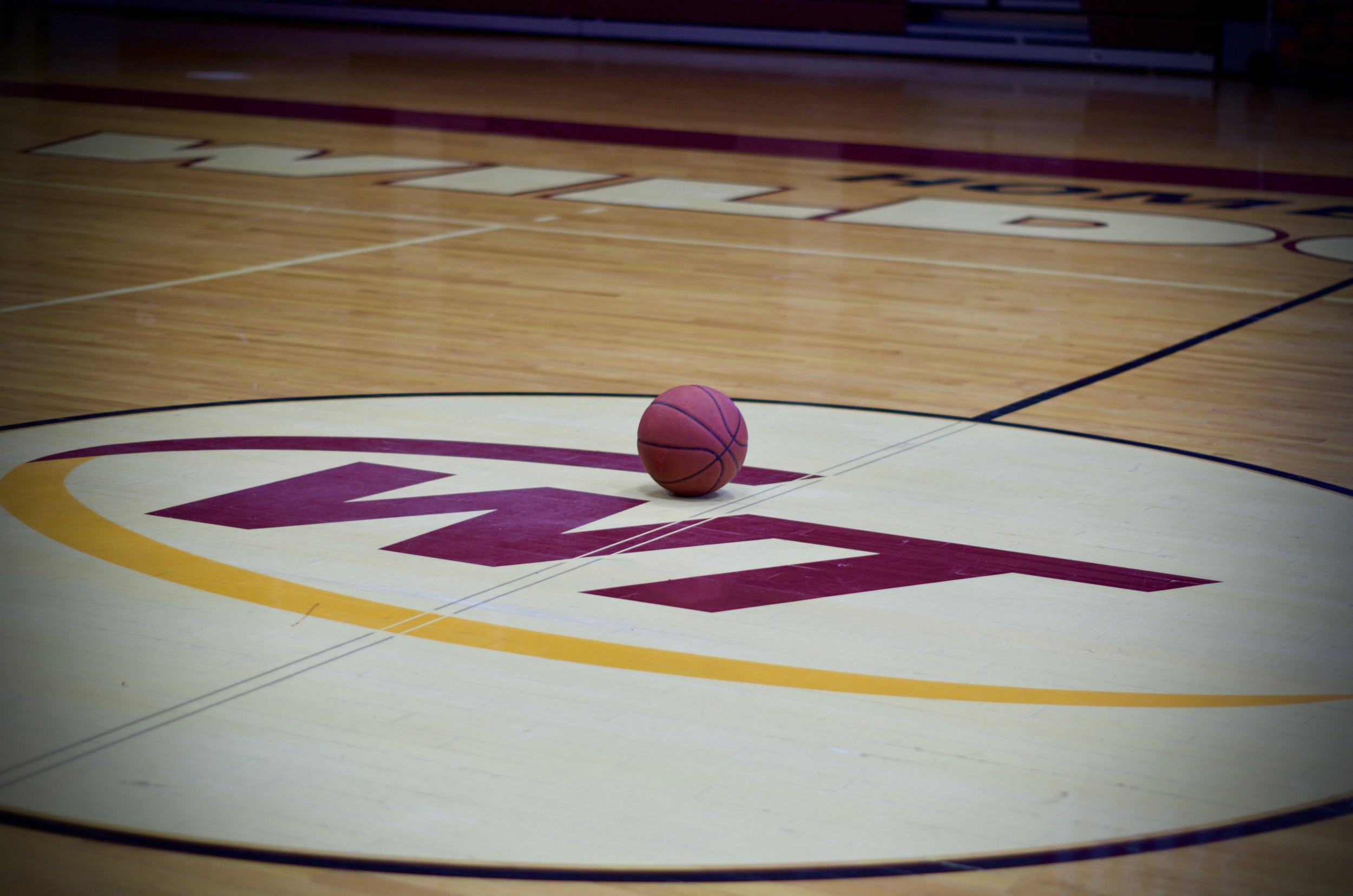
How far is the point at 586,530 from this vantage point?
4.17m

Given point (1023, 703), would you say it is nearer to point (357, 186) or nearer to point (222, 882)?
point (222, 882)

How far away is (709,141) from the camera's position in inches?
514

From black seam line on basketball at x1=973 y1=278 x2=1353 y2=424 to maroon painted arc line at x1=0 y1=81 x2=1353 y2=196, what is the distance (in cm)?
359

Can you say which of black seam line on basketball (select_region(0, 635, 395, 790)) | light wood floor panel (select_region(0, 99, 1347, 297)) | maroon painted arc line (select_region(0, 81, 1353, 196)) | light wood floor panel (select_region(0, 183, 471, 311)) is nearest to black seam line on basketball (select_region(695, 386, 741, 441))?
black seam line on basketball (select_region(0, 635, 395, 790))

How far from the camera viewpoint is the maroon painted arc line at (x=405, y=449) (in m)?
4.75

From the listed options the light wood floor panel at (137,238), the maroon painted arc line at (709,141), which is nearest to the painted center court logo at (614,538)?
the light wood floor panel at (137,238)

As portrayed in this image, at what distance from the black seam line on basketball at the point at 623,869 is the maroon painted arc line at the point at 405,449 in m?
2.19

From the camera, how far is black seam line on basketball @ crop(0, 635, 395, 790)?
9.08ft

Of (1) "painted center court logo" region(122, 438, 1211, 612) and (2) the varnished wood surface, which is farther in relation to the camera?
(1) "painted center court logo" region(122, 438, 1211, 612)

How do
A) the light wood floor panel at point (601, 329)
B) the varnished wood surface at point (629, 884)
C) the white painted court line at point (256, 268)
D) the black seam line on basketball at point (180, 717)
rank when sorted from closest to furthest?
the varnished wood surface at point (629, 884) → the black seam line on basketball at point (180, 717) → the light wood floor panel at point (601, 329) → the white painted court line at point (256, 268)

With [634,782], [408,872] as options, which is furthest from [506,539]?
[408,872]

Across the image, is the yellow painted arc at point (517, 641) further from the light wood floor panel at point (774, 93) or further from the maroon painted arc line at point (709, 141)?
the light wood floor panel at point (774, 93)

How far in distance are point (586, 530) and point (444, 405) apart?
1.42 metres

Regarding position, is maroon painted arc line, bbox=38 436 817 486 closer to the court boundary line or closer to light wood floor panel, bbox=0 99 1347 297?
the court boundary line
